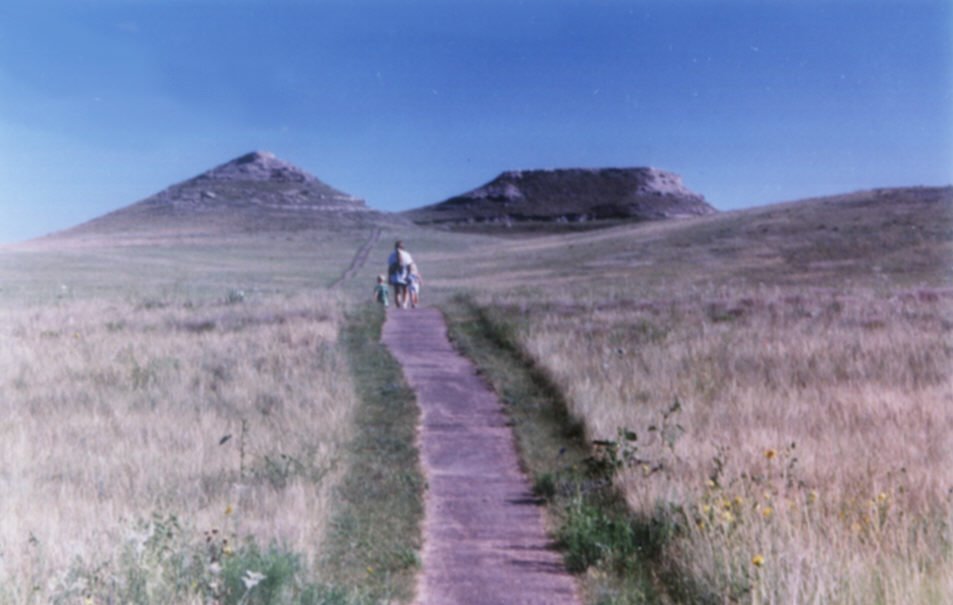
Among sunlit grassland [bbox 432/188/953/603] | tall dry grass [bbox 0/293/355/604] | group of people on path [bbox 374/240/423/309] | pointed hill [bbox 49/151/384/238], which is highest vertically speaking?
pointed hill [bbox 49/151/384/238]

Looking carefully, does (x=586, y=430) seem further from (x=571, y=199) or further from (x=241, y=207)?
(x=571, y=199)

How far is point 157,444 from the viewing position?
9.08 meters

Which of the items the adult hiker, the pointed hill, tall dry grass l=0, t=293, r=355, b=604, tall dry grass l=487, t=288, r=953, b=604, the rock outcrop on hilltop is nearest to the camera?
tall dry grass l=487, t=288, r=953, b=604

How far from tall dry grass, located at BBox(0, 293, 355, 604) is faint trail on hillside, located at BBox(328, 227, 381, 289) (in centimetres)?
2404

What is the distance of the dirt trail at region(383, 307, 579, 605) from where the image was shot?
18.8 ft

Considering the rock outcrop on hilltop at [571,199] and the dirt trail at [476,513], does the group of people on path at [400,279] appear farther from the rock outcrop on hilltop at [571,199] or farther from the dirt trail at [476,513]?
the rock outcrop on hilltop at [571,199]

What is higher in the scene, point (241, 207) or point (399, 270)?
point (241, 207)

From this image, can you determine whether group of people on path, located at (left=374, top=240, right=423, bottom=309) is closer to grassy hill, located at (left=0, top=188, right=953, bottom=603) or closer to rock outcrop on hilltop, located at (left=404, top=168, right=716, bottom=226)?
grassy hill, located at (left=0, top=188, right=953, bottom=603)

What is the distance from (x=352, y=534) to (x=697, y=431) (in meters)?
3.77

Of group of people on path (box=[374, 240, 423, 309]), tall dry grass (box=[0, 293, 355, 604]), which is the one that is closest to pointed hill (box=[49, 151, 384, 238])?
group of people on path (box=[374, 240, 423, 309])

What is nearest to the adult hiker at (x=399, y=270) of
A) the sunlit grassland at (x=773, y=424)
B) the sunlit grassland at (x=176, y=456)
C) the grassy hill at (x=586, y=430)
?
the grassy hill at (x=586, y=430)

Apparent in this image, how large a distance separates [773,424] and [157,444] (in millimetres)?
5946

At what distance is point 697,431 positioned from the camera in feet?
29.3

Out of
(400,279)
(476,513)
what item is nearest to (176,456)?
(476,513)
